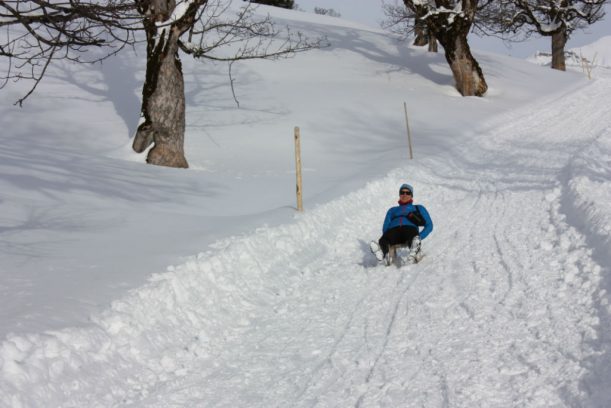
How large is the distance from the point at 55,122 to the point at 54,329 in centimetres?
1174

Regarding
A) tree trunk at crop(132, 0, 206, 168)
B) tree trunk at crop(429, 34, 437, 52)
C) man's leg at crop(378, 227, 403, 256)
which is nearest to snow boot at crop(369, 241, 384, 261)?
man's leg at crop(378, 227, 403, 256)

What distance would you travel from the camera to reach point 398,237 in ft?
25.1

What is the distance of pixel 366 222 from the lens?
9961mm

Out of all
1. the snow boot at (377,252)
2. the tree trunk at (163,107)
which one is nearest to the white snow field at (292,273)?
the snow boot at (377,252)

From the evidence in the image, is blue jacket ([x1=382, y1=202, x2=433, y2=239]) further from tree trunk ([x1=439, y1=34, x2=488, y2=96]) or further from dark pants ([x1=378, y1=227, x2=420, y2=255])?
tree trunk ([x1=439, y1=34, x2=488, y2=96])

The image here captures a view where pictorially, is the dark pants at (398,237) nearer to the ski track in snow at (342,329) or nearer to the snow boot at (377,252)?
the snow boot at (377,252)

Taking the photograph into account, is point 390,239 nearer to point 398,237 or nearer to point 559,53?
point 398,237

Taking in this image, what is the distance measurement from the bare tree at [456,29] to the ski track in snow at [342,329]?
13.9 metres

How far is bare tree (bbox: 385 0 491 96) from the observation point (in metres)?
21.4

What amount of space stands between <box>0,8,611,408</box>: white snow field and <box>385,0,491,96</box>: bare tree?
23.9 feet

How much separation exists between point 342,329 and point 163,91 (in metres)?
8.35

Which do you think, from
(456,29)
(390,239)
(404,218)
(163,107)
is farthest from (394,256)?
(456,29)

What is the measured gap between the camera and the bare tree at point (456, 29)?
70.2 feet

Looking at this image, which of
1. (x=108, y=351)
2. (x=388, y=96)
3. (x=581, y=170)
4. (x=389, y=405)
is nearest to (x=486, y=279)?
(x=389, y=405)
